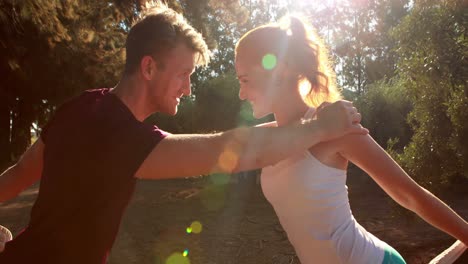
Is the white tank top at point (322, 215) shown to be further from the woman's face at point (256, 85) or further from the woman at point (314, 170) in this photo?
the woman's face at point (256, 85)

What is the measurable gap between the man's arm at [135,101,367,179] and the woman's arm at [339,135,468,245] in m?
0.24

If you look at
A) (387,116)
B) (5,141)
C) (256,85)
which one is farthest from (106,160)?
(387,116)

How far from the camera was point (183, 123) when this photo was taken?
68.6 feet

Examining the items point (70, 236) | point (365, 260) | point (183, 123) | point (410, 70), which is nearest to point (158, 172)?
point (70, 236)

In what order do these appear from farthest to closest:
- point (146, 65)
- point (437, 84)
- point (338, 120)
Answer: point (437, 84), point (146, 65), point (338, 120)

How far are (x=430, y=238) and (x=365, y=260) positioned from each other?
10.4 metres

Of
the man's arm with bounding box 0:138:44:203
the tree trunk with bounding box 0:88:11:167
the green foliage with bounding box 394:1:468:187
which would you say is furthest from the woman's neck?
the tree trunk with bounding box 0:88:11:167

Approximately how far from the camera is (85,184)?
65.3 inches

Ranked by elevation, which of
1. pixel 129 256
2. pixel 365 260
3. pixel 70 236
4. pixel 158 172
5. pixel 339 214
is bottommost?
pixel 129 256

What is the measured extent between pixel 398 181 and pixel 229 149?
817 millimetres

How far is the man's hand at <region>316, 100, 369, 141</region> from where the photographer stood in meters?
1.85

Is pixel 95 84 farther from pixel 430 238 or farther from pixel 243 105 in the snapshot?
pixel 430 238

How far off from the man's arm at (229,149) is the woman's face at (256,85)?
55cm

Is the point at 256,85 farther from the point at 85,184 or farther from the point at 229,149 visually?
the point at 85,184
